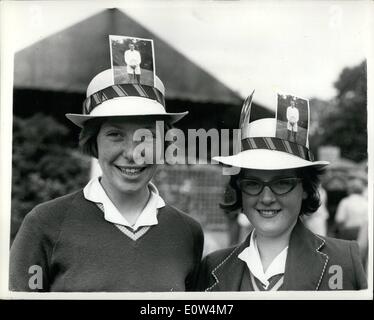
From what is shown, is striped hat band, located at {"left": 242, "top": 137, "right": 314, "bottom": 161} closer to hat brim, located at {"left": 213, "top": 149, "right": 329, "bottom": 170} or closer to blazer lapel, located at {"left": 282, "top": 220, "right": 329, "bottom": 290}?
hat brim, located at {"left": 213, "top": 149, "right": 329, "bottom": 170}

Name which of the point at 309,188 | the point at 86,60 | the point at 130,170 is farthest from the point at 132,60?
the point at 309,188

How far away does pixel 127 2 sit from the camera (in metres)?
3.09

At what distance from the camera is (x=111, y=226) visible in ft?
9.21

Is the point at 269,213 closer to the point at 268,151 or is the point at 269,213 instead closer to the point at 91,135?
the point at 268,151

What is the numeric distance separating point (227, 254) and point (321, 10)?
Result: 1.36m

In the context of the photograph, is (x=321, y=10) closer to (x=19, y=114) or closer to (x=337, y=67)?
(x=337, y=67)

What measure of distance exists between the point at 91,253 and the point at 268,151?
0.95m

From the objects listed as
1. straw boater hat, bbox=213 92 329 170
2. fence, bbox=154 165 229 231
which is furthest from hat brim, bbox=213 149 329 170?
fence, bbox=154 165 229 231

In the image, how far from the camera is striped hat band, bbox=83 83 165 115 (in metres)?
2.79

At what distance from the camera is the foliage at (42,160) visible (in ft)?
9.97

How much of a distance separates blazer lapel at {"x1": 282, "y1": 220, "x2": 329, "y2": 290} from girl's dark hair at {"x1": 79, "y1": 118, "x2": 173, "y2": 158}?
819 mm

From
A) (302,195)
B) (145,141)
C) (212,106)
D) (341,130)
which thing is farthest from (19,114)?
(341,130)

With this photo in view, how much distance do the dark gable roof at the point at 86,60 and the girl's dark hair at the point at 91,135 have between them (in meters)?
0.26

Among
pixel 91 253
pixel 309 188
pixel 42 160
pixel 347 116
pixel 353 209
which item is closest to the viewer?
pixel 91 253
